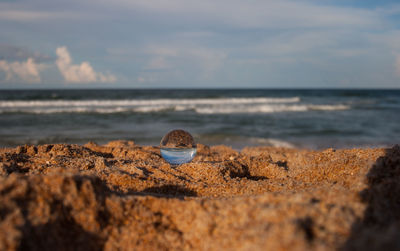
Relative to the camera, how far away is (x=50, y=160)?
3.17 meters

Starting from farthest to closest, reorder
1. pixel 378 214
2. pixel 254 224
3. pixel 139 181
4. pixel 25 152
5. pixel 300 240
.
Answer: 1. pixel 25 152
2. pixel 139 181
3. pixel 378 214
4. pixel 254 224
5. pixel 300 240

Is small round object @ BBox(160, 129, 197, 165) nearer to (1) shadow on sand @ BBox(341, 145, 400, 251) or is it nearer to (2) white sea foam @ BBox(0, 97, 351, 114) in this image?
(1) shadow on sand @ BBox(341, 145, 400, 251)

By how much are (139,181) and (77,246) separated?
1009 mm

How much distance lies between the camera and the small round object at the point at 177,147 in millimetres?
3354

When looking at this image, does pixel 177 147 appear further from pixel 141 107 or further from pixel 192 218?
pixel 141 107

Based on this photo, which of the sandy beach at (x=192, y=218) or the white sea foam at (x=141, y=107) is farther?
the white sea foam at (x=141, y=107)

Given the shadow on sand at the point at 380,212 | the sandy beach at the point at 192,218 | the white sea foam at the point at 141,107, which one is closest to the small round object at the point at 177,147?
the sandy beach at the point at 192,218

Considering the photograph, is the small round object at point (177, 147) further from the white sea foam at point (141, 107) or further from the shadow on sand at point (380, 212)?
the white sea foam at point (141, 107)

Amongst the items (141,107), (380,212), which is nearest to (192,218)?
(380,212)

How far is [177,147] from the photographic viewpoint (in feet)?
11.0

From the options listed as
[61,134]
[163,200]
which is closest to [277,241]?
[163,200]

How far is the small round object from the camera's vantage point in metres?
3.35

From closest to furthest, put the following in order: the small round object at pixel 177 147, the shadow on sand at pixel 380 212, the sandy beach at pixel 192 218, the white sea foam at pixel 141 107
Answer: the shadow on sand at pixel 380 212 < the sandy beach at pixel 192 218 < the small round object at pixel 177 147 < the white sea foam at pixel 141 107

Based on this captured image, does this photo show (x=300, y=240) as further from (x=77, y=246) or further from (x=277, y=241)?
(x=77, y=246)
